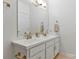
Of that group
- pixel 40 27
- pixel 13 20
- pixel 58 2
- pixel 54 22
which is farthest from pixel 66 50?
pixel 13 20

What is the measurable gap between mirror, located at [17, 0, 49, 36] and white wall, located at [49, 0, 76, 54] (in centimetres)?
98

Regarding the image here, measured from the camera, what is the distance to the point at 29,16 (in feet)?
8.98

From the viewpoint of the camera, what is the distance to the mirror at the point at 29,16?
7.64ft

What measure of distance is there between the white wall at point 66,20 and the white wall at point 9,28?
2.43m

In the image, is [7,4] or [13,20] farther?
[13,20]

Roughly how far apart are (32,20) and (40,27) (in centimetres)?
61

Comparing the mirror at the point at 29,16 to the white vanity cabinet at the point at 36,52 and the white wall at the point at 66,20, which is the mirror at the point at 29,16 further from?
the white wall at the point at 66,20

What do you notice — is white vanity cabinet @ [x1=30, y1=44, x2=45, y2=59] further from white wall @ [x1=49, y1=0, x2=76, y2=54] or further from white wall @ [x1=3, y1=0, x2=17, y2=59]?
white wall @ [x1=49, y1=0, x2=76, y2=54]

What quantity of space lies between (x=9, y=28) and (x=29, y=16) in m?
0.89

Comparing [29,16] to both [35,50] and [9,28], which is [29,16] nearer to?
[9,28]

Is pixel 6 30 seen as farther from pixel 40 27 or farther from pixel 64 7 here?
pixel 64 7

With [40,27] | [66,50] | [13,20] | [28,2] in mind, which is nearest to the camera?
[13,20]

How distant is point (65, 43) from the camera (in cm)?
406

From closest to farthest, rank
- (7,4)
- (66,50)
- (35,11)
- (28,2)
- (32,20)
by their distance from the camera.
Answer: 1. (7,4)
2. (28,2)
3. (32,20)
4. (35,11)
5. (66,50)
